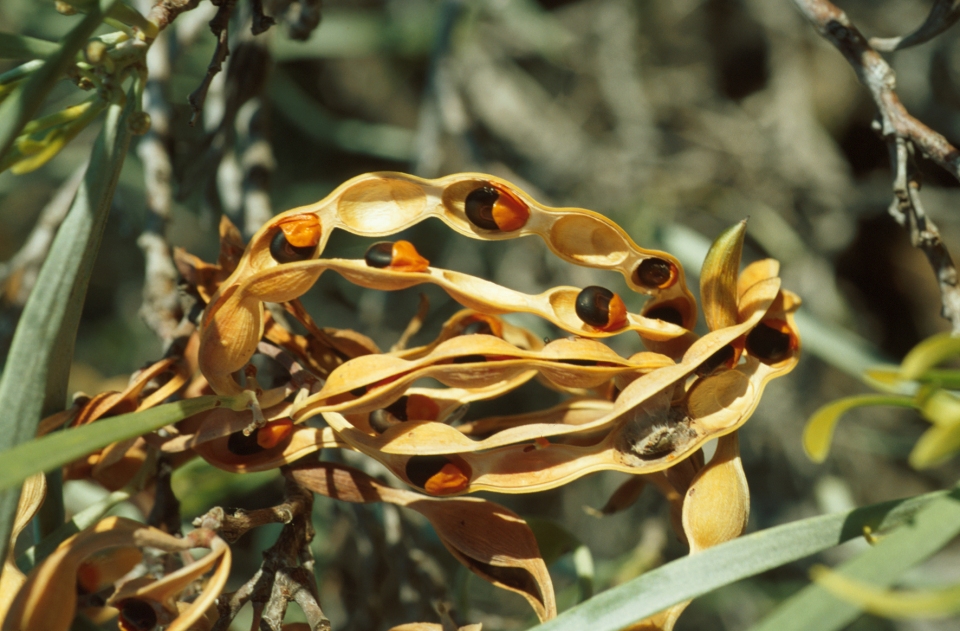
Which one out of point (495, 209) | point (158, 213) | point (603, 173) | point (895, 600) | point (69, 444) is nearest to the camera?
point (895, 600)

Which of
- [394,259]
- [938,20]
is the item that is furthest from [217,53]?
[938,20]

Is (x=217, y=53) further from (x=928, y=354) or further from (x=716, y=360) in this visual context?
(x=928, y=354)

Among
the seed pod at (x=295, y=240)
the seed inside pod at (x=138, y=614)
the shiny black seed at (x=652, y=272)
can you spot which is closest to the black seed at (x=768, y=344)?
the shiny black seed at (x=652, y=272)

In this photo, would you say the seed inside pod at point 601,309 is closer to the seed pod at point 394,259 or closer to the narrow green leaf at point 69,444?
the seed pod at point 394,259

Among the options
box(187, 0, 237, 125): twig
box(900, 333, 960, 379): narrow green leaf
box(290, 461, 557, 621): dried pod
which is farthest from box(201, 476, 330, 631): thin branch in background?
box(900, 333, 960, 379): narrow green leaf

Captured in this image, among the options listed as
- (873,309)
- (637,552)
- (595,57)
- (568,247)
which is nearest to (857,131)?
(873,309)

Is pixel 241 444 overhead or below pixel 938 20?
below

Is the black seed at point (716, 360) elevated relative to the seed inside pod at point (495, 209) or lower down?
lower down
